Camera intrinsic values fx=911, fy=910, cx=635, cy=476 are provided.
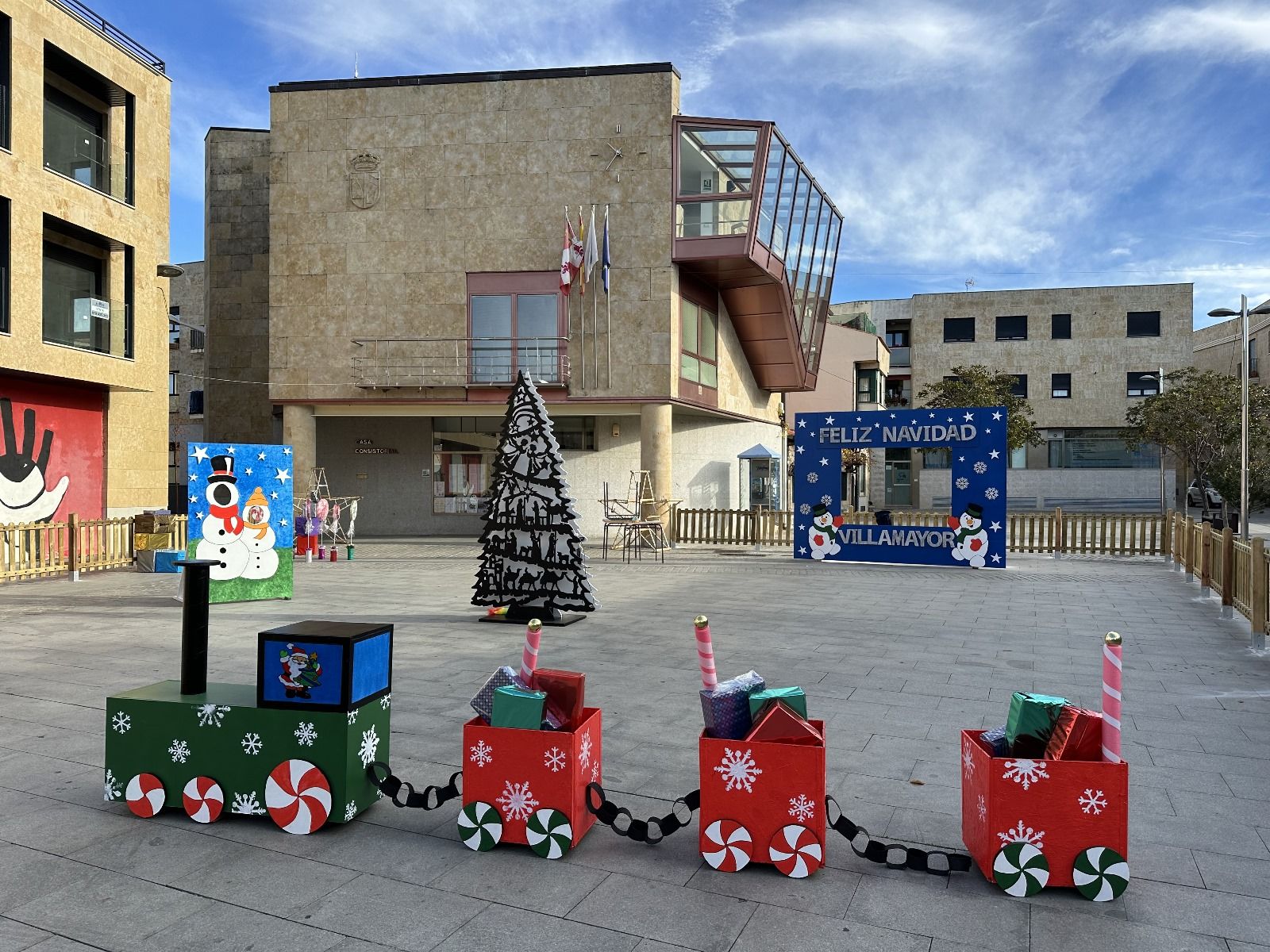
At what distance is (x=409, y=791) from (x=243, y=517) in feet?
29.4

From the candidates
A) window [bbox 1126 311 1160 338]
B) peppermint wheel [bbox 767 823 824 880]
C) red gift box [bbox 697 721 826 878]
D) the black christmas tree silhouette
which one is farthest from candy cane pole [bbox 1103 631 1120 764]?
window [bbox 1126 311 1160 338]

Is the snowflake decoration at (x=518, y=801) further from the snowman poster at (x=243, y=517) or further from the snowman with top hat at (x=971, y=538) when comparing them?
the snowman with top hat at (x=971, y=538)

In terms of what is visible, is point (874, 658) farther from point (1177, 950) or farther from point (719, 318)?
point (719, 318)

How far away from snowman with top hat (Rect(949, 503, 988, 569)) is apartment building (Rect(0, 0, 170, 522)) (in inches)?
728

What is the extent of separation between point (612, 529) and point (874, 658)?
696 inches

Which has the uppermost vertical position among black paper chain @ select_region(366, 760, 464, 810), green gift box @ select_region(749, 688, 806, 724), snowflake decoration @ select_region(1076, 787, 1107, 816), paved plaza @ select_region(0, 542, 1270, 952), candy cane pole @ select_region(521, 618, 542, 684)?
candy cane pole @ select_region(521, 618, 542, 684)

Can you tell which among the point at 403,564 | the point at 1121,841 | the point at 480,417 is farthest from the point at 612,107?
the point at 1121,841

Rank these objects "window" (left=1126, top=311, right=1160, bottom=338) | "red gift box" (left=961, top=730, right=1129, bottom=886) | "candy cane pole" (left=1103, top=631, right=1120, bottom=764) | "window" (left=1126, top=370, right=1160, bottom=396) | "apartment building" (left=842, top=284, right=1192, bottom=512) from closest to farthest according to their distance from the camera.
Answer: "candy cane pole" (left=1103, top=631, right=1120, bottom=764)
"red gift box" (left=961, top=730, right=1129, bottom=886)
"window" (left=1126, top=370, right=1160, bottom=396)
"apartment building" (left=842, top=284, right=1192, bottom=512)
"window" (left=1126, top=311, right=1160, bottom=338)

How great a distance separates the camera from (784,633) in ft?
35.7

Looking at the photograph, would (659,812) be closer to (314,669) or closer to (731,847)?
(731,847)

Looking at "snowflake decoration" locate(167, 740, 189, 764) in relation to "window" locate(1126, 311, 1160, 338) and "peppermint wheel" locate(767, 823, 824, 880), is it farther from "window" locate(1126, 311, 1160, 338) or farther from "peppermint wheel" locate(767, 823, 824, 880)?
"window" locate(1126, 311, 1160, 338)

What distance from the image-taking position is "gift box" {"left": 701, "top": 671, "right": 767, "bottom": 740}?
168 inches

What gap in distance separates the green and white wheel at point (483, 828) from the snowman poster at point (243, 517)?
8.90 metres

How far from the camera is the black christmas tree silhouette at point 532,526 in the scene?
37.7 ft
